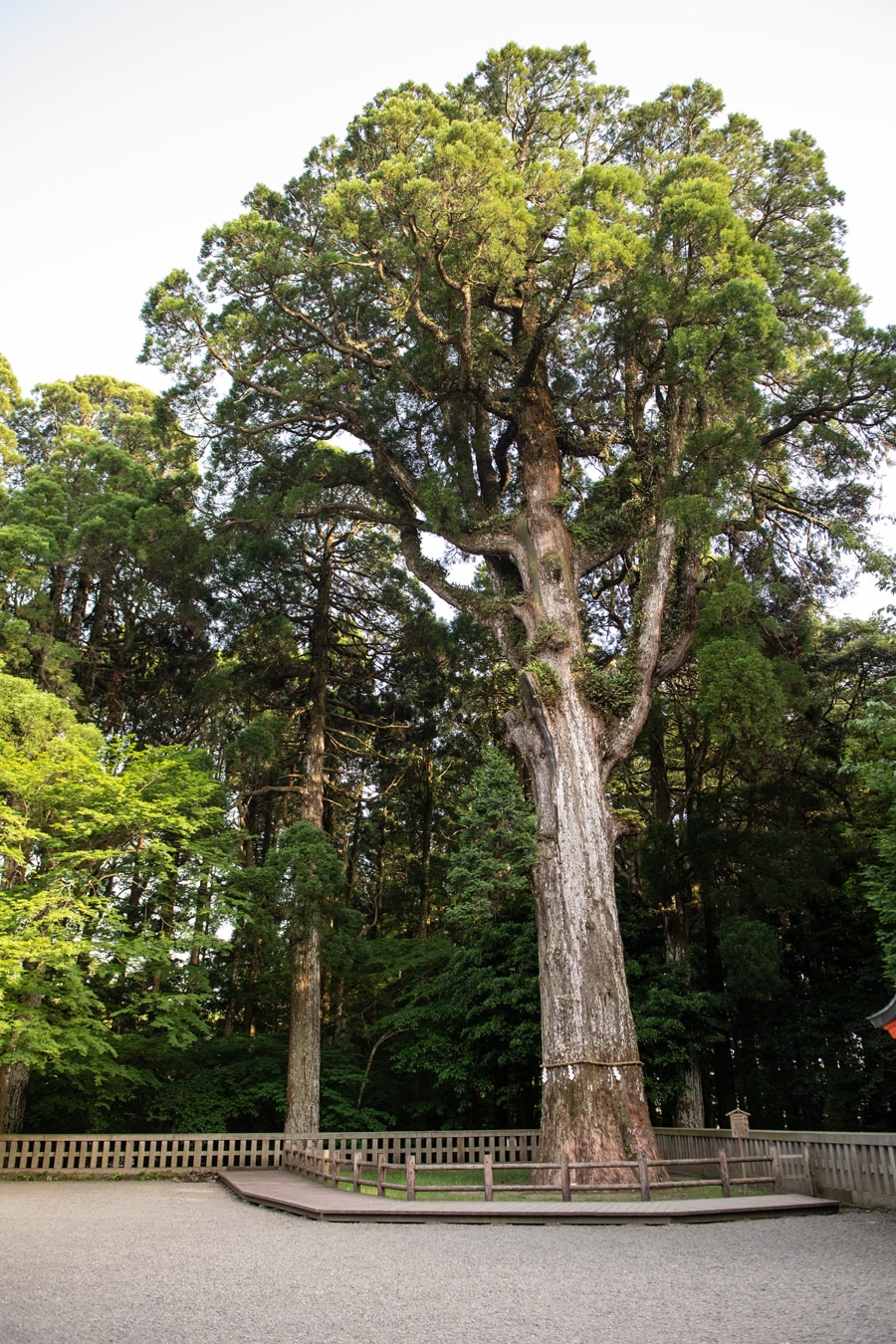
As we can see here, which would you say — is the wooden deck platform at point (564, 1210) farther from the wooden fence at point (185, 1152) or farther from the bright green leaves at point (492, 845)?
the wooden fence at point (185, 1152)

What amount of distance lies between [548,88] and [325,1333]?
18519 millimetres

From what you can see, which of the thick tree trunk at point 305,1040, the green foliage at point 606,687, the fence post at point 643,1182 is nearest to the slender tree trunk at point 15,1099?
the thick tree trunk at point 305,1040

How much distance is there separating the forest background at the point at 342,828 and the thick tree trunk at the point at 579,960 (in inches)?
49.0

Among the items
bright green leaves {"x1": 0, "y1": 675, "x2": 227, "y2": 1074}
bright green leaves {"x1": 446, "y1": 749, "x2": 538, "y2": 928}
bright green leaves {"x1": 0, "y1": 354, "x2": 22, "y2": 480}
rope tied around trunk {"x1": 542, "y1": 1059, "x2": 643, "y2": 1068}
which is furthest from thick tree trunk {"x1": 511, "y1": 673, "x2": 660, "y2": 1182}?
bright green leaves {"x1": 0, "y1": 354, "x2": 22, "y2": 480}

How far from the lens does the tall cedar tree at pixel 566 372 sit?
1220 cm

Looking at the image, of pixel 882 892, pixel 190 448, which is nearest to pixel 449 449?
pixel 190 448

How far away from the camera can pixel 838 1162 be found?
8859 millimetres

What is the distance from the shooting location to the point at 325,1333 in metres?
4.29

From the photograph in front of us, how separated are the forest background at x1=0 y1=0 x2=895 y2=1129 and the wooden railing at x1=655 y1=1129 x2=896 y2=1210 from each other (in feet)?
12.1

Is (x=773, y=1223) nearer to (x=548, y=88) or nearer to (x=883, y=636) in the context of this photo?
(x=883, y=636)

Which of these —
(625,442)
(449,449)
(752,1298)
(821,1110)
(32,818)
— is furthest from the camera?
(821,1110)

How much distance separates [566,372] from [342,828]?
13385mm

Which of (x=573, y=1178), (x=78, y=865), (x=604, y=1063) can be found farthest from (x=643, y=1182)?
(x=78, y=865)

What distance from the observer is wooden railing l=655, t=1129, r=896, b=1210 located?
26.9 feet
